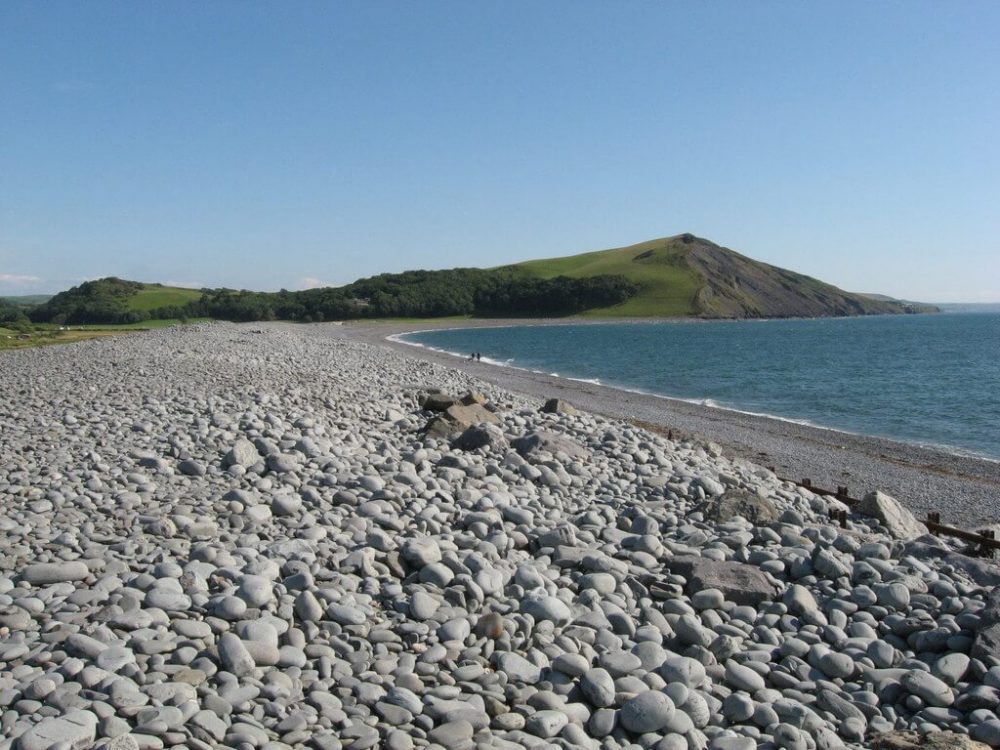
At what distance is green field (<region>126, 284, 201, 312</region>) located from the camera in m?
113

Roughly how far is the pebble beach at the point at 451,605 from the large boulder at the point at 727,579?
3 cm

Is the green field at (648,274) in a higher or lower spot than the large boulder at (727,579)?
higher

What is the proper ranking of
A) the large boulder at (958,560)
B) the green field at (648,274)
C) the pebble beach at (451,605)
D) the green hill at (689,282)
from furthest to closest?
the green hill at (689,282)
the green field at (648,274)
the large boulder at (958,560)
the pebble beach at (451,605)

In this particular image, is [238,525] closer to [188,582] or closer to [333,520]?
[333,520]

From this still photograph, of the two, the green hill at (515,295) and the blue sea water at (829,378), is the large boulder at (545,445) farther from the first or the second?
the green hill at (515,295)

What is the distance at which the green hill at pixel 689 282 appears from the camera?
156125 millimetres

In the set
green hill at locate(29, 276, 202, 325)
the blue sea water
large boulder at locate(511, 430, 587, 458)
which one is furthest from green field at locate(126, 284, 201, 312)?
large boulder at locate(511, 430, 587, 458)

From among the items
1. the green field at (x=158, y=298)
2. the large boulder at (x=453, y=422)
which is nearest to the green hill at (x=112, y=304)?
the green field at (x=158, y=298)

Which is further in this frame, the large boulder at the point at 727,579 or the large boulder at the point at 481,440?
the large boulder at the point at 481,440

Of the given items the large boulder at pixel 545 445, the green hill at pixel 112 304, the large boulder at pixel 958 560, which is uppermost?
the green hill at pixel 112 304

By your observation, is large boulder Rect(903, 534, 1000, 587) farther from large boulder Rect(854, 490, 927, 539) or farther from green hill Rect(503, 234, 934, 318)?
green hill Rect(503, 234, 934, 318)

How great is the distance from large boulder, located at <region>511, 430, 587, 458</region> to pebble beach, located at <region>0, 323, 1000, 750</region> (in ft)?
0.35

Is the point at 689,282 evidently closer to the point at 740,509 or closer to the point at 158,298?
the point at 158,298

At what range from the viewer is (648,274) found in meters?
172
